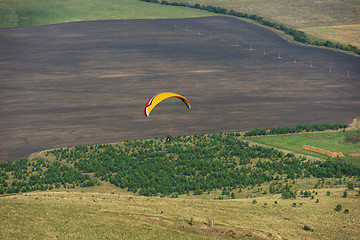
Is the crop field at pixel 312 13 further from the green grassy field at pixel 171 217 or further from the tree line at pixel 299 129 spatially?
the green grassy field at pixel 171 217

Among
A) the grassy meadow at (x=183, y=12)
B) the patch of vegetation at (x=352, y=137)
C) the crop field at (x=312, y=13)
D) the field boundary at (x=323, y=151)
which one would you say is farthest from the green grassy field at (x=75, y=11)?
the field boundary at (x=323, y=151)

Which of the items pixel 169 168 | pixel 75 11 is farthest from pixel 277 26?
pixel 169 168

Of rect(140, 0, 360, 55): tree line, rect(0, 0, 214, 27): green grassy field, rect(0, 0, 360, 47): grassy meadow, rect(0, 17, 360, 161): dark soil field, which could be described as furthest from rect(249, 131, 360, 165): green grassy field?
rect(0, 0, 214, 27): green grassy field

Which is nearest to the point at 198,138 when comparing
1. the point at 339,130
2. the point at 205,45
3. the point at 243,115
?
the point at 243,115

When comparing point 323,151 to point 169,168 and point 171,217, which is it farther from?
point 171,217

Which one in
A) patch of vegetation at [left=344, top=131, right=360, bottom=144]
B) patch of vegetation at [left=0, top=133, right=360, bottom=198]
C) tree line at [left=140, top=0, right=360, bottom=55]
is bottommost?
patch of vegetation at [left=0, top=133, right=360, bottom=198]

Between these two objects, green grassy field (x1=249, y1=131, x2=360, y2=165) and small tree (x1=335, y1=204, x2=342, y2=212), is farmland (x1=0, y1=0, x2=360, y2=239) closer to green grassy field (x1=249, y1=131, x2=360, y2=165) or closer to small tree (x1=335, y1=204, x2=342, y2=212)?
small tree (x1=335, y1=204, x2=342, y2=212)
